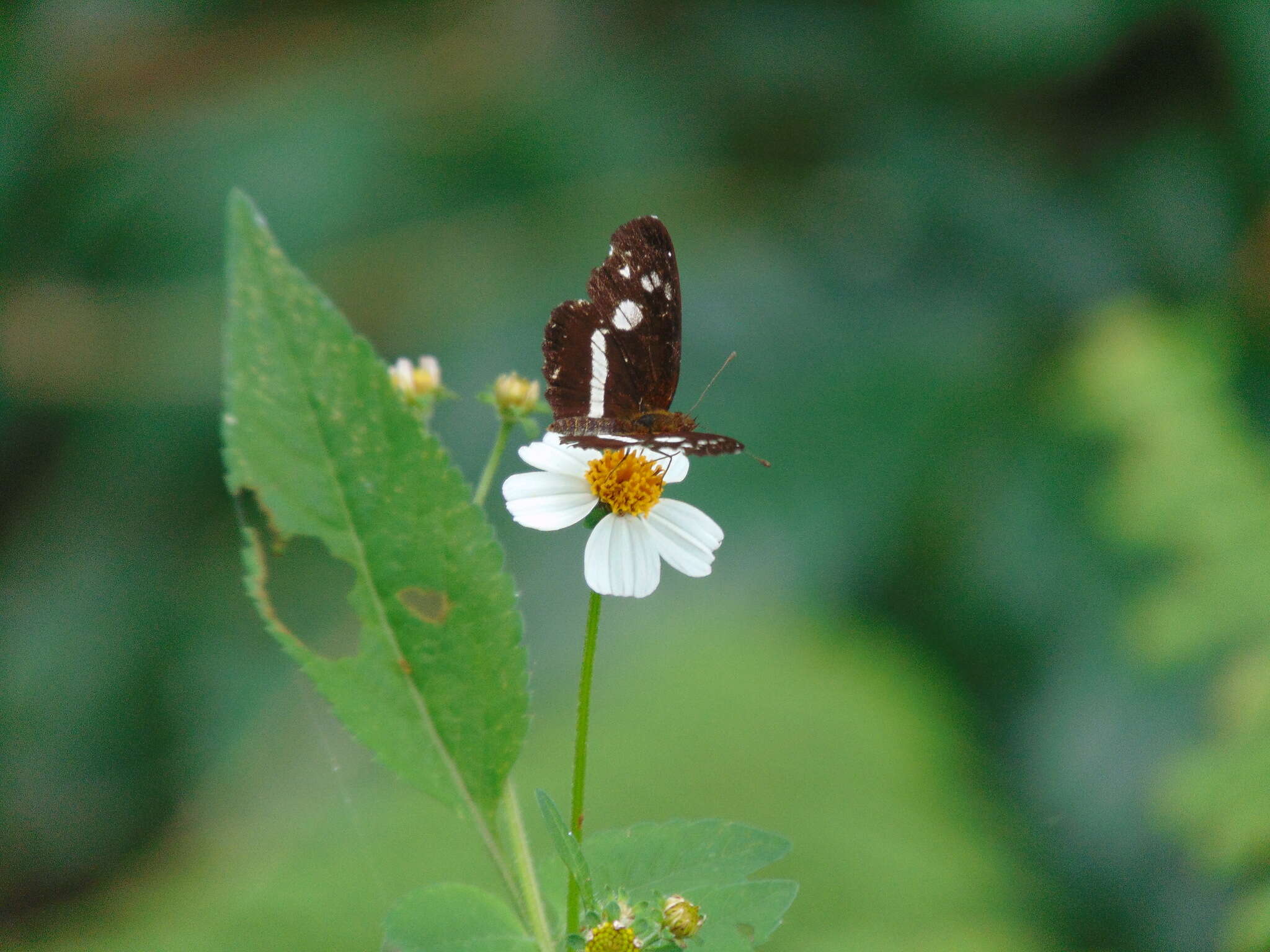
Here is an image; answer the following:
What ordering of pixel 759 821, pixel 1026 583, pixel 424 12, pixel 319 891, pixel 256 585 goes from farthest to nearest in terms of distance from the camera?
pixel 424 12, pixel 1026 583, pixel 759 821, pixel 319 891, pixel 256 585

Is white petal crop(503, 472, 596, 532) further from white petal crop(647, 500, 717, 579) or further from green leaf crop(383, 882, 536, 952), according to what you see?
green leaf crop(383, 882, 536, 952)

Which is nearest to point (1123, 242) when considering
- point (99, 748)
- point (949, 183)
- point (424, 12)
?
point (949, 183)

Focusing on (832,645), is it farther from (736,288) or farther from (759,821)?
(736,288)

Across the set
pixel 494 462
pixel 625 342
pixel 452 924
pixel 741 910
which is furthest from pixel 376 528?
pixel 625 342

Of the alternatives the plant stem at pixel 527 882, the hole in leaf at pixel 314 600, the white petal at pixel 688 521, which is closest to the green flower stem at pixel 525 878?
the plant stem at pixel 527 882

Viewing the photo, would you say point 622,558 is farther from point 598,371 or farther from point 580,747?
point 598,371

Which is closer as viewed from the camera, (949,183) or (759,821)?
(759,821)

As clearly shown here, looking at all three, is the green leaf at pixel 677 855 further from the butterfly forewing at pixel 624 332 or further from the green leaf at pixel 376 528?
the butterfly forewing at pixel 624 332
